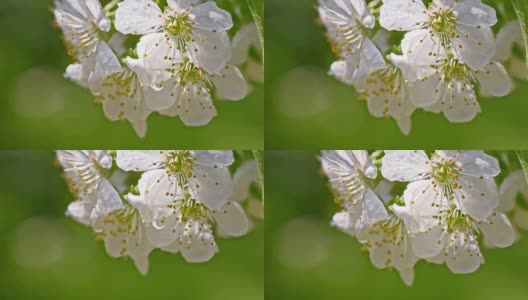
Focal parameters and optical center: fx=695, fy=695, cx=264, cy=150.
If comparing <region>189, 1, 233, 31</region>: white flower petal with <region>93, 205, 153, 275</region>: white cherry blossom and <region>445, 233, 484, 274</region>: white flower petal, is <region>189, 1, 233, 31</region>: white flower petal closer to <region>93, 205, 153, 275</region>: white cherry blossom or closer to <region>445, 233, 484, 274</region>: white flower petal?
<region>93, 205, 153, 275</region>: white cherry blossom

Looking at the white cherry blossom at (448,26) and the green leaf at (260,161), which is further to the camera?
the green leaf at (260,161)

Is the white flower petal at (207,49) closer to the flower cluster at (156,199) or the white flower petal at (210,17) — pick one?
the white flower petal at (210,17)

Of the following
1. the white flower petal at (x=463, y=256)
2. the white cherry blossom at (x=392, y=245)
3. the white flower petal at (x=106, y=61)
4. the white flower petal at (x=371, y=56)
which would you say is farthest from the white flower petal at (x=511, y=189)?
the white flower petal at (x=106, y=61)

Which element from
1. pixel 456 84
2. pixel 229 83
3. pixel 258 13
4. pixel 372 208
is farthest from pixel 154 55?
pixel 456 84

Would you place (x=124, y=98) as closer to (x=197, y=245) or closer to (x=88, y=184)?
(x=88, y=184)

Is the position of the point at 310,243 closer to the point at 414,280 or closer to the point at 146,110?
the point at 414,280

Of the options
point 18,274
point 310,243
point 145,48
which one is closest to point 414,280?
point 310,243
